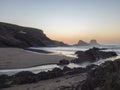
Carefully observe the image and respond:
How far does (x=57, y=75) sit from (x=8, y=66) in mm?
6024

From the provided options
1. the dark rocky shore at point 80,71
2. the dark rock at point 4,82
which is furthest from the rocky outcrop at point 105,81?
the dark rock at point 4,82

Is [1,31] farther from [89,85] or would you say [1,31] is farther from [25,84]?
[89,85]

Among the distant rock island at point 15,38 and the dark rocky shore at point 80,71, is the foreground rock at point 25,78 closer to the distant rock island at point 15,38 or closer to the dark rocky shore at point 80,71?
the dark rocky shore at point 80,71

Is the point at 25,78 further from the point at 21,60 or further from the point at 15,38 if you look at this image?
the point at 15,38

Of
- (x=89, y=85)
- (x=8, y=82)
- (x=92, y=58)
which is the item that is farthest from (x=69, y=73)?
(x=92, y=58)

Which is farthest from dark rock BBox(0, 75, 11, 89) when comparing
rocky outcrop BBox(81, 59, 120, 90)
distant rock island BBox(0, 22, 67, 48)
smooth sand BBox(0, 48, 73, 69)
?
distant rock island BBox(0, 22, 67, 48)

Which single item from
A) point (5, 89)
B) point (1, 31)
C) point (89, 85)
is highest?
point (1, 31)

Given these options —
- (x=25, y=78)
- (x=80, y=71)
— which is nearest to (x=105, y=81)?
(x=25, y=78)

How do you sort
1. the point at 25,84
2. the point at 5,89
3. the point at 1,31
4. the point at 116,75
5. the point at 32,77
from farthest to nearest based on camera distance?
1. the point at 1,31
2. the point at 32,77
3. the point at 25,84
4. the point at 5,89
5. the point at 116,75

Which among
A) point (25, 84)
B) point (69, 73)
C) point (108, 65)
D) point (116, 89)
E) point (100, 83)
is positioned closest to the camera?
point (116, 89)

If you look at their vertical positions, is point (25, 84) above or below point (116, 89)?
below

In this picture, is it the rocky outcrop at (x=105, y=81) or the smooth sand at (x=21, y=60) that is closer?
the rocky outcrop at (x=105, y=81)

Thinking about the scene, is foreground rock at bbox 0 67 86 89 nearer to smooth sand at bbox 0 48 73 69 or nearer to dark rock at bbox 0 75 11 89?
dark rock at bbox 0 75 11 89

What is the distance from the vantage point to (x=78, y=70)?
14945 millimetres
